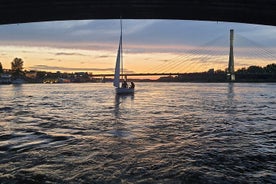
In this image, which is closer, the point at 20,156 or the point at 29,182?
the point at 29,182

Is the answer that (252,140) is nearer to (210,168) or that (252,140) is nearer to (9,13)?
(210,168)

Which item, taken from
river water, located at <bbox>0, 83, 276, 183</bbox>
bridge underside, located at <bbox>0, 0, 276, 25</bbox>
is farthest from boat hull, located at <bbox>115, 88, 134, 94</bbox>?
river water, located at <bbox>0, 83, 276, 183</bbox>

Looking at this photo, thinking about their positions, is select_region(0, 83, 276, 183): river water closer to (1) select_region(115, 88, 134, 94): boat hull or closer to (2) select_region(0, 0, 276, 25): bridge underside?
(2) select_region(0, 0, 276, 25): bridge underside

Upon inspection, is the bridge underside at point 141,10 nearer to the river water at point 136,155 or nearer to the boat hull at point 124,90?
the river water at point 136,155

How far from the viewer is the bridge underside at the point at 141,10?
79.3 ft

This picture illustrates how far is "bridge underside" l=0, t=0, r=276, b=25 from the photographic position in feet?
79.3

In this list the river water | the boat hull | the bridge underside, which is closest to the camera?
the river water

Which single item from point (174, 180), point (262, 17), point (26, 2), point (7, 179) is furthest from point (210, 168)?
point (262, 17)

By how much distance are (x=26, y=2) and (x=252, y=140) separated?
17.4 metres

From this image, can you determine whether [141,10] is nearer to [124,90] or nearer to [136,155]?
[136,155]

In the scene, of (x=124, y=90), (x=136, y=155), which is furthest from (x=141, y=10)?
(x=124, y=90)

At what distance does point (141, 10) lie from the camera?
1021 inches

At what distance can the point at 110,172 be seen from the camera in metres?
10.7

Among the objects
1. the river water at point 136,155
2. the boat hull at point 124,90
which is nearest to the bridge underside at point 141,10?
the river water at point 136,155
